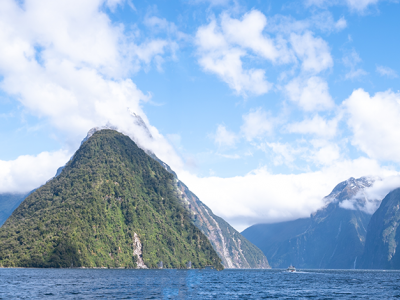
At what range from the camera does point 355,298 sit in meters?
118

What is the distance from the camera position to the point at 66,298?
9488cm

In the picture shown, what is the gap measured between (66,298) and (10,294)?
1774 cm

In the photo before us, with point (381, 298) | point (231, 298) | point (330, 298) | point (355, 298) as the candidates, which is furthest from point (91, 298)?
point (381, 298)

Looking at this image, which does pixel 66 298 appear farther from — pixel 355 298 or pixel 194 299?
pixel 355 298

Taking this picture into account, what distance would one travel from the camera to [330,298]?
116 m

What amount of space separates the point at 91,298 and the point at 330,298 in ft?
232

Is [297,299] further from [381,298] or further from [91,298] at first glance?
A: [91,298]

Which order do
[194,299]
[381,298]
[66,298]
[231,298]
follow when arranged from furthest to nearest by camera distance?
[381,298]
[231,298]
[194,299]
[66,298]

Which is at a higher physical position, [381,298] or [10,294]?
[10,294]

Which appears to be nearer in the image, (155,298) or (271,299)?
(155,298)

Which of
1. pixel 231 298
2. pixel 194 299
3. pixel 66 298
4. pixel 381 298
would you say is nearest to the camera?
pixel 66 298

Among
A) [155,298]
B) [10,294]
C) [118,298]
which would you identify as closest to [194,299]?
[155,298]

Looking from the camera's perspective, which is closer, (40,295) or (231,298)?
(40,295)

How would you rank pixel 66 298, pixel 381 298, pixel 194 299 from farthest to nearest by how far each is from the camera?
pixel 381 298 → pixel 194 299 → pixel 66 298
